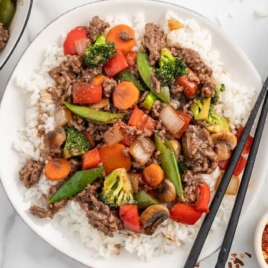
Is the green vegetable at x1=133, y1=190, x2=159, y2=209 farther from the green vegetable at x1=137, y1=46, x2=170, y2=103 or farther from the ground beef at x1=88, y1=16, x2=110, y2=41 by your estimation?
the ground beef at x1=88, y1=16, x2=110, y2=41

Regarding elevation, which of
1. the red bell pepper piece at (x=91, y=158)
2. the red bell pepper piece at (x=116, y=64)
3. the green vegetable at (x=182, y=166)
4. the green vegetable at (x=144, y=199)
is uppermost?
the red bell pepper piece at (x=116, y=64)

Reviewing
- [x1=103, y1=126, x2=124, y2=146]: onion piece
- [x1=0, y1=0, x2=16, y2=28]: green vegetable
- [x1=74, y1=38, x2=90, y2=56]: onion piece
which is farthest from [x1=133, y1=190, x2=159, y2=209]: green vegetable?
[x1=0, y1=0, x2=16, y2=28]: green vegetable

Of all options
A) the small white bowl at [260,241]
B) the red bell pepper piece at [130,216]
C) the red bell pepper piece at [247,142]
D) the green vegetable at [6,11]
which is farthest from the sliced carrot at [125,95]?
the small white bowl at [260,241]

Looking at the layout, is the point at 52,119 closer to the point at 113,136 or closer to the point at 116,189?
the point at 113,136

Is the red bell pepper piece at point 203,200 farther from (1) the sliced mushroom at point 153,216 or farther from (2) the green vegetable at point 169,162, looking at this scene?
(1) the sliced mushroom at point 153,216

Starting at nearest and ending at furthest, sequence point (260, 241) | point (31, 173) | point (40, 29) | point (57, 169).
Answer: point (57, 169)
point (31, 173)
point (260, 241)
point (40, 29)

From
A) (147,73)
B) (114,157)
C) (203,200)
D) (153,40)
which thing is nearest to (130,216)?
(114,157)

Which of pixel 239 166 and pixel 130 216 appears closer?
pixel 130 216
